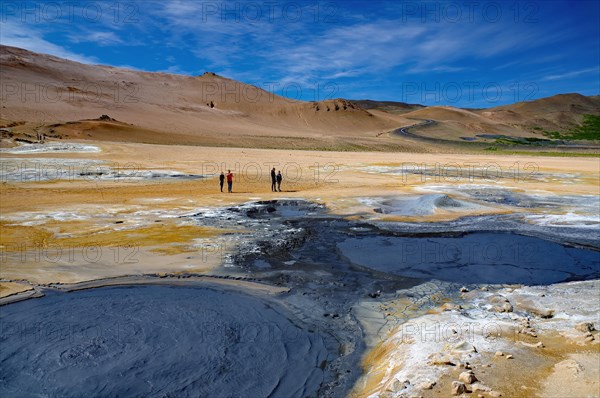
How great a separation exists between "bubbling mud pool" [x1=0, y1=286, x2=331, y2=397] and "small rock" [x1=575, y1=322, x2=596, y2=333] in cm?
383

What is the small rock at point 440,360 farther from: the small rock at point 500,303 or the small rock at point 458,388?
the small rock at point 500,303

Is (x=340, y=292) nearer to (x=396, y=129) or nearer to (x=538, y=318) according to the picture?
(x=538, y=318)

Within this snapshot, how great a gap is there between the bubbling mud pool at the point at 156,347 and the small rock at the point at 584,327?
12.6 ft

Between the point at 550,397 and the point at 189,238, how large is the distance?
34.7ft

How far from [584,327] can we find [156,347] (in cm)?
662

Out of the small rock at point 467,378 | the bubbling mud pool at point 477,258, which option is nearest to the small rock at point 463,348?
the small rock at point 467,378

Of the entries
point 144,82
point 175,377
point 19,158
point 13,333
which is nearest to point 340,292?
point 175,377

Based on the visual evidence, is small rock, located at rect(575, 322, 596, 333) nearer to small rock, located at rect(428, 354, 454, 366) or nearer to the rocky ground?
the rocky ground

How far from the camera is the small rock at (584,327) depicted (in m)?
7.19

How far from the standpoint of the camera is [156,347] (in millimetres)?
7703

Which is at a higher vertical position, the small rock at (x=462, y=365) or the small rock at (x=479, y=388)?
the small rock at (x=479, y=388)

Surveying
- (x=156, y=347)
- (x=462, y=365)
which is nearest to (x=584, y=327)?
(x=462, y=365)

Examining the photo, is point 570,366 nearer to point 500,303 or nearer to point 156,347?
point 500,303

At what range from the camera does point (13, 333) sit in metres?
8.13
